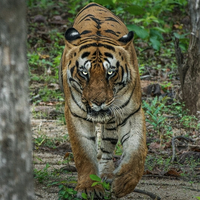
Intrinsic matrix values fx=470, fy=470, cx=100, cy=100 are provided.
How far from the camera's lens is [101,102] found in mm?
3531

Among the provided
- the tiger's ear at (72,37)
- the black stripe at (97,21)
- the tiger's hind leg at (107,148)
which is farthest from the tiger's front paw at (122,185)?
the black stripe at (97,21)

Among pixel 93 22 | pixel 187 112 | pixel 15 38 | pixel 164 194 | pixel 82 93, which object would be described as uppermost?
pixel 93 22

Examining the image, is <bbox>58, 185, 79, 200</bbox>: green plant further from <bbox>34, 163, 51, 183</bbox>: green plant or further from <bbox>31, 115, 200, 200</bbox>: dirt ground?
<bbox>34, 163, 51, 183</bbox>: green plant

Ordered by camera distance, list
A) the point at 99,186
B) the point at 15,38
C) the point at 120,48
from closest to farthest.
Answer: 1. the point at 15,38
2. the point at 99,186
3. the point at 120,48

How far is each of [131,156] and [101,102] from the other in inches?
20.3

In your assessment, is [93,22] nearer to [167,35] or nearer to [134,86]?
[134,86]

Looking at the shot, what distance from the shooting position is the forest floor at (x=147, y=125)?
406cm

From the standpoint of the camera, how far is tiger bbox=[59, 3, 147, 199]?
358 centimetres

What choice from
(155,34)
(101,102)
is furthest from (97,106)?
(155,34)

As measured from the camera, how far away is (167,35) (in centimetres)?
1011

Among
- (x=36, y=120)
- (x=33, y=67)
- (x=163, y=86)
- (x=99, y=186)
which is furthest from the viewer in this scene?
(x=33, y=67)

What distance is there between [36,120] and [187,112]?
79.1 inches

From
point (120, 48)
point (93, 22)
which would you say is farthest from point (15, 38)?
point (93, 22)

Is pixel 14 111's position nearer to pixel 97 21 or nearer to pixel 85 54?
pixel 85 54
